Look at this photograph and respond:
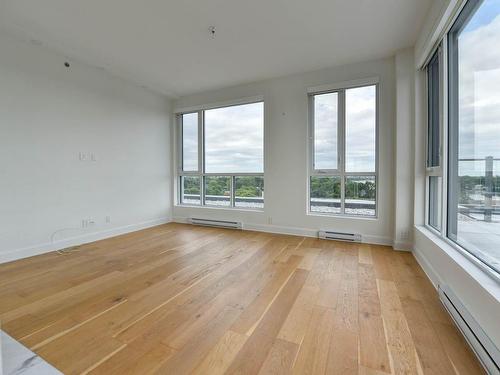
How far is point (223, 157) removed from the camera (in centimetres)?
498

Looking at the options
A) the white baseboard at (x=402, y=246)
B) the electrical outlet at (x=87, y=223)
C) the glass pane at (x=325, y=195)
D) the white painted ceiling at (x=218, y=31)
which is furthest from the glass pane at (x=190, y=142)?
the white baseboard at (x=402, y=246)

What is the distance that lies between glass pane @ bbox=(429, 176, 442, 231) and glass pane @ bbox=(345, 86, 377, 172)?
865 mm

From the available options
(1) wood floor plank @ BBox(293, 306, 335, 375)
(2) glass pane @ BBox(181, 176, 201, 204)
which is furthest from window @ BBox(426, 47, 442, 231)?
(2) glass pane @ BBox(181, 176, 201, 204)

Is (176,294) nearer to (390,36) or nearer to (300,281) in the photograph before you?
(300,281)

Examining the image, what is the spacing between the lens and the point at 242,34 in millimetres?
2951

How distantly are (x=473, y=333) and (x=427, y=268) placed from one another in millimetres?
1175

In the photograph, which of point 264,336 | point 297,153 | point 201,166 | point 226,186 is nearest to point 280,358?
point 264,336

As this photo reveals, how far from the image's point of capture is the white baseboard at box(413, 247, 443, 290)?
7.30ft

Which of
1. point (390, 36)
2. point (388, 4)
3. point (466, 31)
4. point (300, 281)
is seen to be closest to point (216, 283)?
point (300, 281)

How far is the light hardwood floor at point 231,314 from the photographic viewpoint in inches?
52.8

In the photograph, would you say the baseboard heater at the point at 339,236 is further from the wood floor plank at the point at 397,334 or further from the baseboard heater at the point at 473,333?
the baseboard heater at the point at 473,333

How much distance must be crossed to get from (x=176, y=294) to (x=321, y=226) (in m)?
2.65

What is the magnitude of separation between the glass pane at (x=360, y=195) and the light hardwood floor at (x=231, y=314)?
88 cm

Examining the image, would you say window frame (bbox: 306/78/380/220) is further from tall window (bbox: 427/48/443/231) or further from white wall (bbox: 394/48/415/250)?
tall window (bbox: 427/48/443/231)
